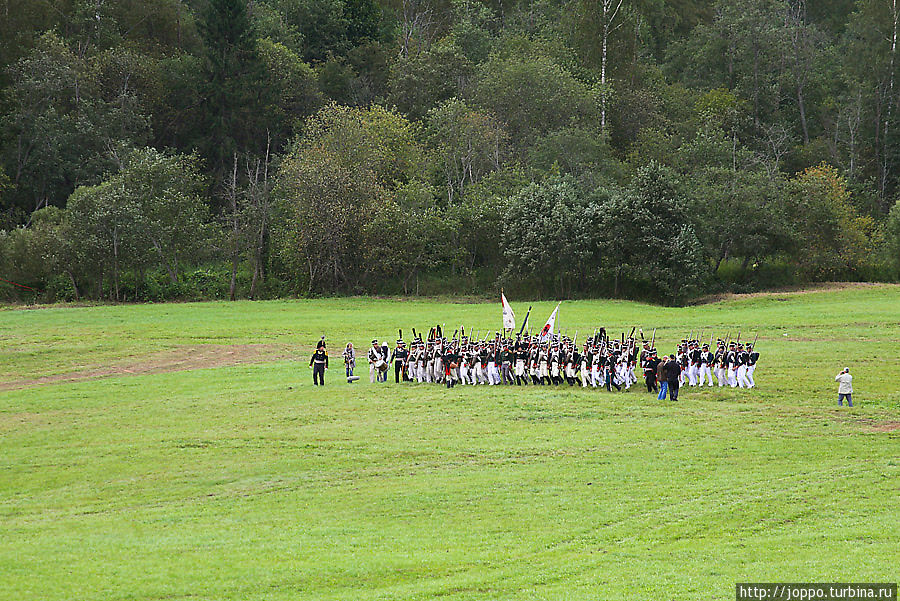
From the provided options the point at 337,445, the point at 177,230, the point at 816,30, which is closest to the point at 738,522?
the point at 337,445

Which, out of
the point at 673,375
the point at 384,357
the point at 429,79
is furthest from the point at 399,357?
the point at 429,79

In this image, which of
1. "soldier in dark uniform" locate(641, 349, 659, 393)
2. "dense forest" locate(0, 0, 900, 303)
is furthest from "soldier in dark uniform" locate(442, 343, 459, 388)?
"dense forest" locate(0, 0, 900, 303)

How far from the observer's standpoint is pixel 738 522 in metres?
17.4

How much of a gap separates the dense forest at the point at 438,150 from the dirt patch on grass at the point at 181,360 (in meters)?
25.8

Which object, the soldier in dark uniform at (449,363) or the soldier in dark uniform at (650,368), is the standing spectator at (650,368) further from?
the soldier in dark uniform at (449,363)

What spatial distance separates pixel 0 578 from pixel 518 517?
9341 millimetres

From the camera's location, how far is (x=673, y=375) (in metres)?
30.7

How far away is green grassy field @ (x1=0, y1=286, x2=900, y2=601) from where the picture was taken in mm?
15023

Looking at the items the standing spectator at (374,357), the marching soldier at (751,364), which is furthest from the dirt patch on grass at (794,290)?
the standing spectator at (374,357)

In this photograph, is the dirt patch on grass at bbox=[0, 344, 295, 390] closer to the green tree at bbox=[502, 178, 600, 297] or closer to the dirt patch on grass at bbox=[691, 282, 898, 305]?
the green tree at bbox=[502, 178, 600, 297]

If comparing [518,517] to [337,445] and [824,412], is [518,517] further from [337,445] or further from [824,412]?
[824,412]

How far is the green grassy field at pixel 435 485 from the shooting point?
15023mm

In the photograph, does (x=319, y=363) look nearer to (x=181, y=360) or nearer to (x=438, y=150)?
(x=181, y=360)

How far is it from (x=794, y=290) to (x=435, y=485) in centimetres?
5596
